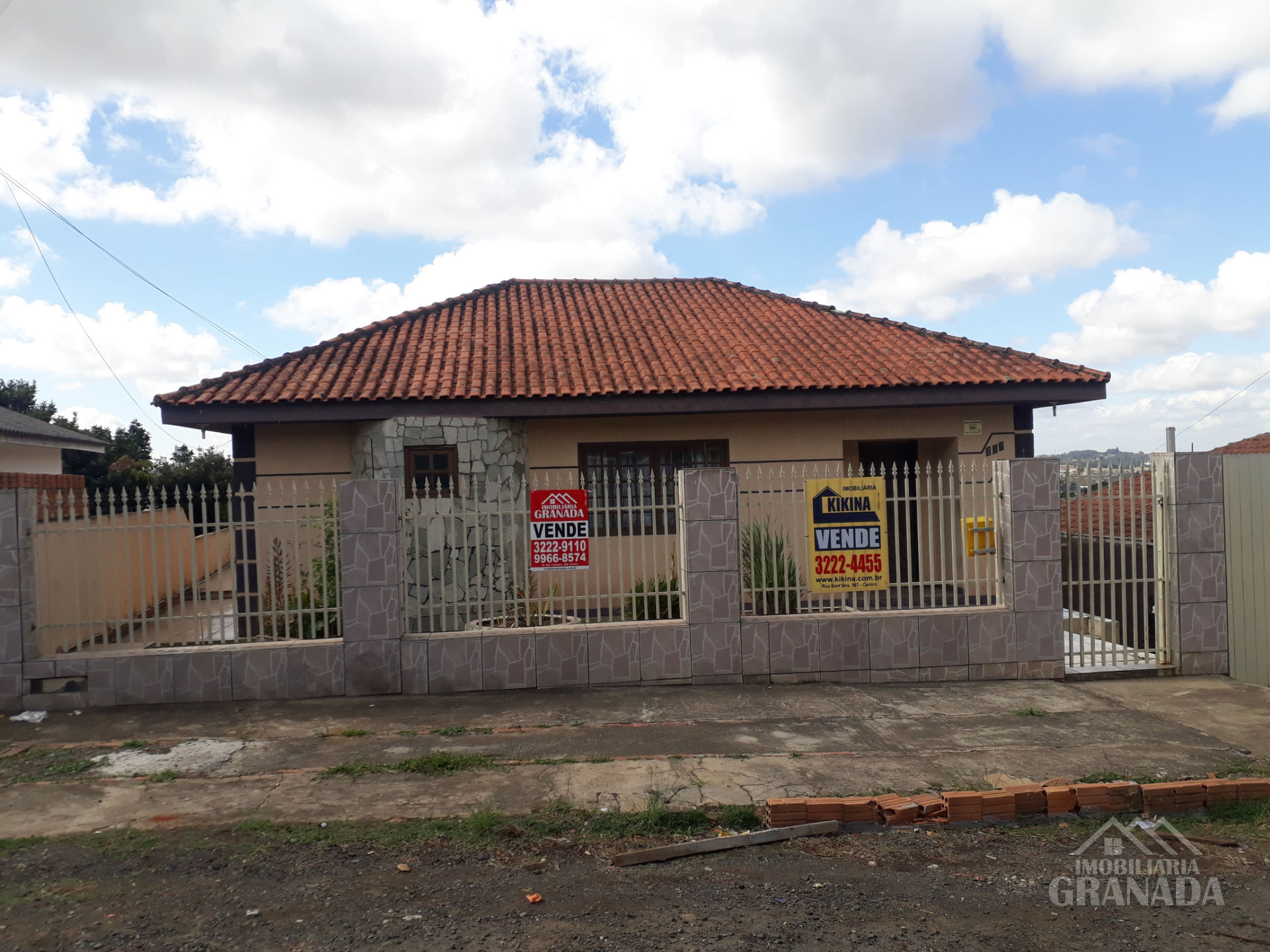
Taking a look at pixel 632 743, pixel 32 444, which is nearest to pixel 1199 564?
pixel 632 743

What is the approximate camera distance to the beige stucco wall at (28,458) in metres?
17.1

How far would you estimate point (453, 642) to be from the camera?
24.7 feet

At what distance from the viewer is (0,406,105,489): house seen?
16625 mm

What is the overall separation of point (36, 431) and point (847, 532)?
17266mm

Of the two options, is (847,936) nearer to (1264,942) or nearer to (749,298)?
(1264,942)

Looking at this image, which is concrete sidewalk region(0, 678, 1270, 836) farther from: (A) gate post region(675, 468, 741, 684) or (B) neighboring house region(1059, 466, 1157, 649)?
(B) neighboring house region(1059, 466, 1157, 649)

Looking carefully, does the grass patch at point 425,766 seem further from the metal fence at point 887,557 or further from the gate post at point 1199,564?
the gate post at point 1199,564

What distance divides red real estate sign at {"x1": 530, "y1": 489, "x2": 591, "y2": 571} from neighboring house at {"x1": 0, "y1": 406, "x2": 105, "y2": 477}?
43.9 ft

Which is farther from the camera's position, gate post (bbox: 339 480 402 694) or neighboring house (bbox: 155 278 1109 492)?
neighboring house (bbox: 155 278 1109 492)

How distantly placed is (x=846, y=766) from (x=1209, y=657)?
4.68 metres

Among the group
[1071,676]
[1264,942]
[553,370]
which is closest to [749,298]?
[553,370]

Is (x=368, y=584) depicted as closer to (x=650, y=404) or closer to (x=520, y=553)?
(x=520, y=553)

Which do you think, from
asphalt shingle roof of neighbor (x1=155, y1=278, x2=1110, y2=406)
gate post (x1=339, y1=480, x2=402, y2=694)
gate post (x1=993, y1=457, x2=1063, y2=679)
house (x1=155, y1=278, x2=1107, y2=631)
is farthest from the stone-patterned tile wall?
gate post (x1=993, y1=457, x2=1063, y2=679)

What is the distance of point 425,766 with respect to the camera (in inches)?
225
